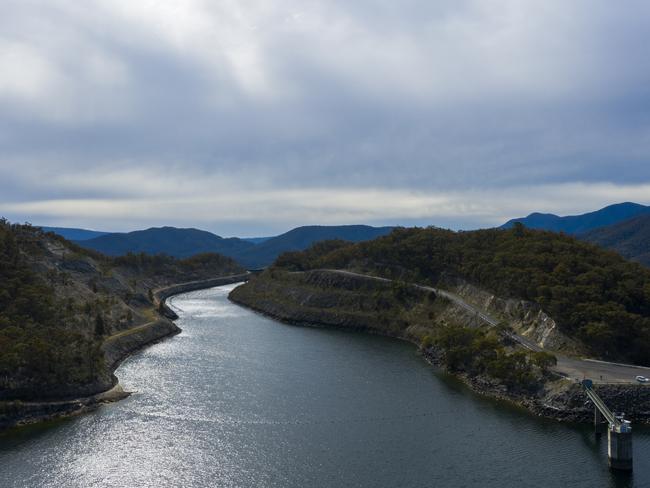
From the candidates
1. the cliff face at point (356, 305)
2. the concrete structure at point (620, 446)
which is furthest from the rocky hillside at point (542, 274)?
the concrete structure at point (620, 446)

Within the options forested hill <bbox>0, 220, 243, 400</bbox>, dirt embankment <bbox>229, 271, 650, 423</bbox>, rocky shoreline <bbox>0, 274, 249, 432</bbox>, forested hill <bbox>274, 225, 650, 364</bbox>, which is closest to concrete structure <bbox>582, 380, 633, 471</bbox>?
dirt embankment <bbox>229, 271, 650, 423</bbox>

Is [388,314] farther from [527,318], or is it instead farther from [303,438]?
[303,438]

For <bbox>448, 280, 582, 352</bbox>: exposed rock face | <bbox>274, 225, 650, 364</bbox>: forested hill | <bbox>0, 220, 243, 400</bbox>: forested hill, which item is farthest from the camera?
<bbox>448, 280, 582, 352</bbox>: exposed rock face

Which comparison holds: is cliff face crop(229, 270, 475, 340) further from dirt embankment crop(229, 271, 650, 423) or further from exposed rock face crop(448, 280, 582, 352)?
exposed rock face crop(448, 280, 582, 352)

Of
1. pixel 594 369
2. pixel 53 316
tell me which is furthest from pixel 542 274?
pixel 53 316

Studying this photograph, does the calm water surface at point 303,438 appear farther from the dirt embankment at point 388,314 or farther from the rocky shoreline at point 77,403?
the dirt embankment at point 388,314
